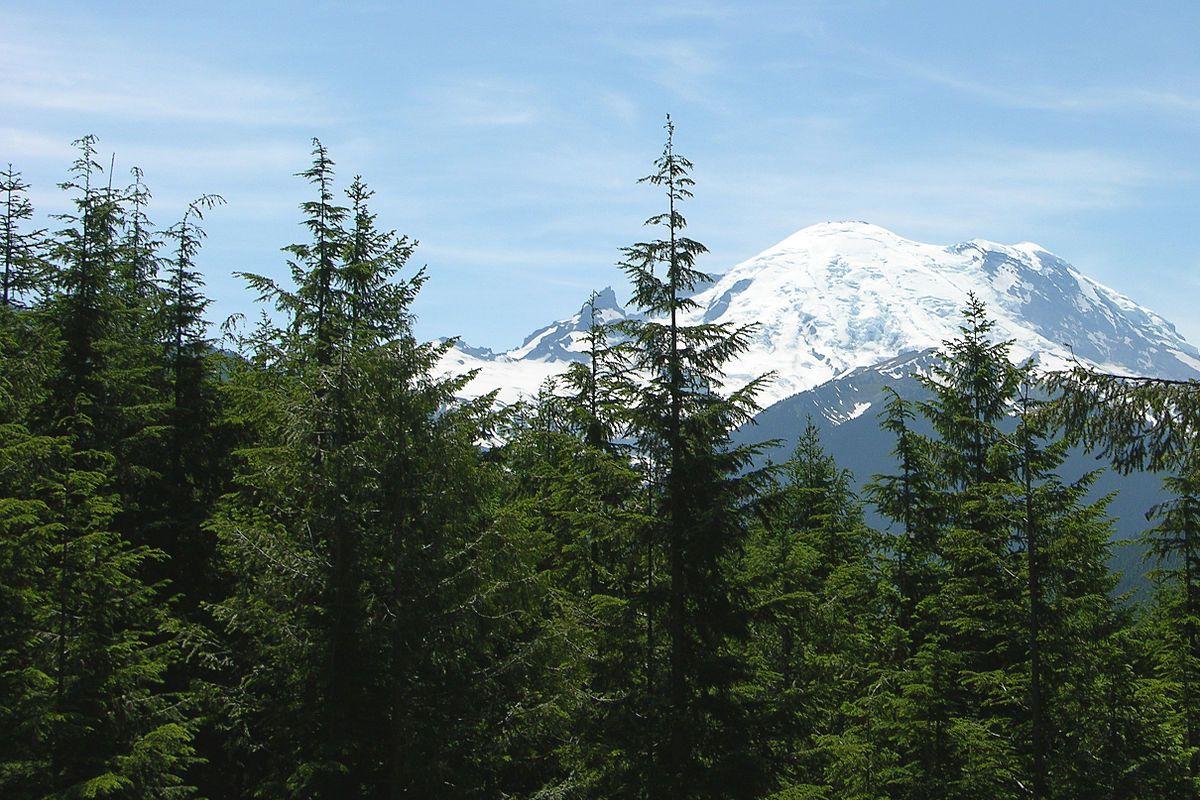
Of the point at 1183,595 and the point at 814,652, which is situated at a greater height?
the point at 1183,595

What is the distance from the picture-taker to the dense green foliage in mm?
15773

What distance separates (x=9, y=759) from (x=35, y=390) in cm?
634

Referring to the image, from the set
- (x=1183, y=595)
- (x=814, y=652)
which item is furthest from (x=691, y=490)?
A: (x=1183, y=595)

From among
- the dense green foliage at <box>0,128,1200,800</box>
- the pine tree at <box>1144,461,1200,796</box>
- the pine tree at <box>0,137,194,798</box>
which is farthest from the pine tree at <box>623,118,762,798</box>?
the pine tree at <box>1144,461,1200,796</box>

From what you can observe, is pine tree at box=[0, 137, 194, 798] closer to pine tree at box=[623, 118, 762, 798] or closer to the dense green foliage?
the dense green foliage

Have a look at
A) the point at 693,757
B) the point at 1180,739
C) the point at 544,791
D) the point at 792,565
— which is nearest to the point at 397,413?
the point at 544,791

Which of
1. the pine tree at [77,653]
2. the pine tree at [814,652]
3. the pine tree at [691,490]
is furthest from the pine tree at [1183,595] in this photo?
the pine tree at [77,653]

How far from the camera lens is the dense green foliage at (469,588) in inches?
621

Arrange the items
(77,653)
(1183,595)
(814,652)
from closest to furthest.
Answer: (77,653), (814,652), (1183,595)

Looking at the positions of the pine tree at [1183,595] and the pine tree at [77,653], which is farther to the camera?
the pine tree at [1183,595]

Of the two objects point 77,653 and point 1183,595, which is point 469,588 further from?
point 1183,595

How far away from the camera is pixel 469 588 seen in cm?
1652

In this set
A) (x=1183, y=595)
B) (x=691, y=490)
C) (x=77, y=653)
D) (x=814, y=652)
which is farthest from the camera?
(x=1183, y=595)

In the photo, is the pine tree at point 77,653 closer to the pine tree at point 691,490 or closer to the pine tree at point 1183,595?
the pine tree at point 691,490
